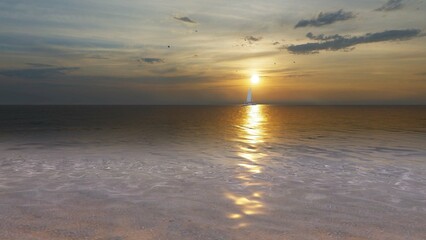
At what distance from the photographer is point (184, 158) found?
22172 mm

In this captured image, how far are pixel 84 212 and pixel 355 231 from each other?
279 inches

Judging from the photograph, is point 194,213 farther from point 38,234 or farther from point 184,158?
point 184,158

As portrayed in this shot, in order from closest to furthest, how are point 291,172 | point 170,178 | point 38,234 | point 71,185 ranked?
1. point 38,234
2. point 71,185
3. point 170,178
4. point 291,172

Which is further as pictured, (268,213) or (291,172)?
(291,172)

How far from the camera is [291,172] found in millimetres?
17234

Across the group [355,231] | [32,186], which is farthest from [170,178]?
[355,231]

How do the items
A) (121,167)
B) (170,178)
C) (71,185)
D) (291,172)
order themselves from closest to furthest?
(71,185) → (170,178) → (291,172) → (121,167)

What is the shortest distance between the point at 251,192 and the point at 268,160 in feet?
30.1

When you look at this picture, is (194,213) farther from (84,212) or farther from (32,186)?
(32,186)

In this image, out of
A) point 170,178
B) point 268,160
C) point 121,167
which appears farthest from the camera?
point 268,160

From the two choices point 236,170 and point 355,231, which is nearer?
point 355,231

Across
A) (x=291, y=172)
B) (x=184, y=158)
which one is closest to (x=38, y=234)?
(x=291, y=172)

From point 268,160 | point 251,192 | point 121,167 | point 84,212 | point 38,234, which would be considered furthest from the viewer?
point 268,160

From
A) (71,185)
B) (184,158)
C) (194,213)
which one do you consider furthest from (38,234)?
(184,158)
